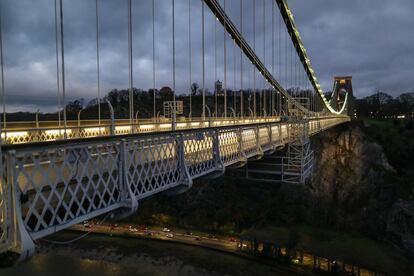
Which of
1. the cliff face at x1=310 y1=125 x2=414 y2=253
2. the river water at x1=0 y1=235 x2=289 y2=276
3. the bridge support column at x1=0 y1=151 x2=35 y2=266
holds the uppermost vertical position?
the bridge support column at x1=0 y1=151 x2=35 y2=266

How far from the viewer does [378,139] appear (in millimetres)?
58625

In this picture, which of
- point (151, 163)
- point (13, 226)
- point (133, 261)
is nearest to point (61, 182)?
point (13, 226)

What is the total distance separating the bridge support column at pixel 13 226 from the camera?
15.2 feet

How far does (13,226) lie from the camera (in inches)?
186

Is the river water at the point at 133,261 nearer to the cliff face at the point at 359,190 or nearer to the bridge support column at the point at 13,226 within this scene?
the cliff face at the point at 359,190

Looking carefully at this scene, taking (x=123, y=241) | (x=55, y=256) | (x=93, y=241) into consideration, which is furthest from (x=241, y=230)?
(x=55, y=256)

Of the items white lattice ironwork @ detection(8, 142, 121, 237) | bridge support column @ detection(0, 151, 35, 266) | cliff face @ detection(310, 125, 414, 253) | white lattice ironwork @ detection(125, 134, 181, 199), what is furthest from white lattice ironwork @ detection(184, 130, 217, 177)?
cliff face @ detection(310, 125, 414, 253)

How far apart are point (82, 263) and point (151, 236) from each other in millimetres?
7123

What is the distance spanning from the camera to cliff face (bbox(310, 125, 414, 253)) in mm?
37812

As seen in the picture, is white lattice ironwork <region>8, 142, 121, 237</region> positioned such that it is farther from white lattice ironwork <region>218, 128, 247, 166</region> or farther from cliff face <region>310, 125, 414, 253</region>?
cliff face <region>310, 125, 414, 253</region>

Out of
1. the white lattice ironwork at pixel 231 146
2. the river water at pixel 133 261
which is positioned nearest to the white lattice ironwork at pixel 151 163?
the white lattice ironwork at pixel 231 146

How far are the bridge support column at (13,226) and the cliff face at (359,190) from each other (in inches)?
1557

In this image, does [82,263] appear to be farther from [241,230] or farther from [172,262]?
[241,230]

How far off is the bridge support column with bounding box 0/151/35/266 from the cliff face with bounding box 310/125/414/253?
39540 millimetres
